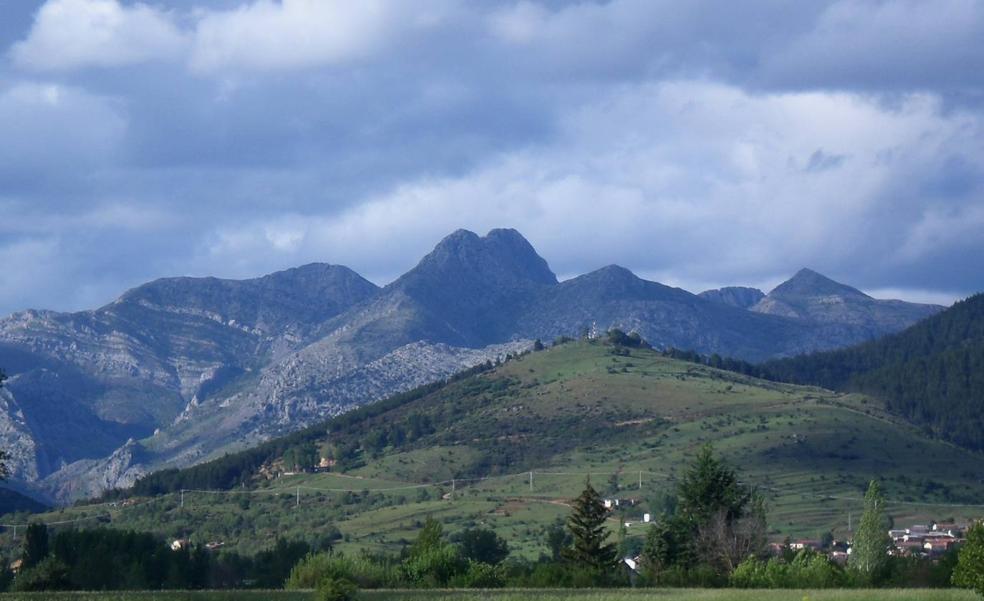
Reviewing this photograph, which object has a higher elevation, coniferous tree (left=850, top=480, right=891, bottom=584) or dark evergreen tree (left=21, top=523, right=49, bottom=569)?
dark evergreen tree (left=21, top=523, right=49, bottom=569)

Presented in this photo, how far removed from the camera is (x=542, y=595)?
218 ft

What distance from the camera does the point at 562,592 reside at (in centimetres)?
7025

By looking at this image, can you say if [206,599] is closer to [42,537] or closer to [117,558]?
[117,558]

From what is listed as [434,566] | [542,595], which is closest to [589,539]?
[434,566]

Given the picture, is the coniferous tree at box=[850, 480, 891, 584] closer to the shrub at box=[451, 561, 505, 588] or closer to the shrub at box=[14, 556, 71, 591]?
the shrub at box=[451, 561, 505, 588]

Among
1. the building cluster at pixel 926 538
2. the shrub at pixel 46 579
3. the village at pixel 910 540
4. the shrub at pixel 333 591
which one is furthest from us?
the village at pixel 910 540

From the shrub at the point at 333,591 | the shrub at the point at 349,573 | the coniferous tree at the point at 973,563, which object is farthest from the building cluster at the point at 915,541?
the shrub at the point at 333,591

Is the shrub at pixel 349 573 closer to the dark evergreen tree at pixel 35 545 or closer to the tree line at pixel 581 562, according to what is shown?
the tree line at pixel 581 562

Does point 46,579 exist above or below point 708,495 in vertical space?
below

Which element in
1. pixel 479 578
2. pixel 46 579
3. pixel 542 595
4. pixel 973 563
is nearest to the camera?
pixel 973 563

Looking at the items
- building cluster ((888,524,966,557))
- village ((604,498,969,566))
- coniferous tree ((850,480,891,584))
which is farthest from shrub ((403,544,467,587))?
building cluster ((888,524,966,557))

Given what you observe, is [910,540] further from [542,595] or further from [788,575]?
[542,595]

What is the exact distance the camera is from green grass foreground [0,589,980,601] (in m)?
61.0

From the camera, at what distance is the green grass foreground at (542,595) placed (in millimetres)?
60969
